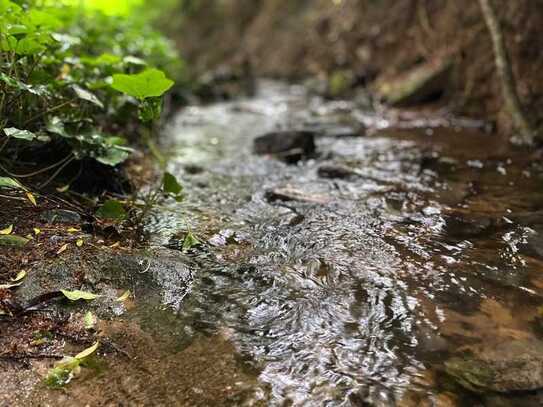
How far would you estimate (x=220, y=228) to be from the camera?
3.88 m

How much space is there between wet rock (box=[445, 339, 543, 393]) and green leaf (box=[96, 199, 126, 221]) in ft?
7.68

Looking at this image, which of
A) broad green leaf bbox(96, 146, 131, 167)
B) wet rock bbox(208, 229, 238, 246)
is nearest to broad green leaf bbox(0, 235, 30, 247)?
broad green leaf bbox(96, 146, 131, 167)

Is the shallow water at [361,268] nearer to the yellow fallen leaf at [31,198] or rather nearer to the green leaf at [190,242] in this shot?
the green leaf at [190,242]

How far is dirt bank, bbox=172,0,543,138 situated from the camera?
6.93 metres

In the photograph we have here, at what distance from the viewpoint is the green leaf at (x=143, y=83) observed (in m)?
3.04

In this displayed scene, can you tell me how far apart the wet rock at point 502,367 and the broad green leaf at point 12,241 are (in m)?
2.55

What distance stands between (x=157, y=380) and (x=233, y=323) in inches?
22.0

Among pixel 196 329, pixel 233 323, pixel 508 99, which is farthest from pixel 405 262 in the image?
pixel 508 99

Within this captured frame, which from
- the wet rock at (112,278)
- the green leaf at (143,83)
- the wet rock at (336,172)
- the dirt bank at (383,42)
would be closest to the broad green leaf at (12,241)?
the wet rock at (112,278)

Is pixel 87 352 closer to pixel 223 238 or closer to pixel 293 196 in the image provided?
pixel 223 238

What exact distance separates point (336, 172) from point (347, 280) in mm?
2419

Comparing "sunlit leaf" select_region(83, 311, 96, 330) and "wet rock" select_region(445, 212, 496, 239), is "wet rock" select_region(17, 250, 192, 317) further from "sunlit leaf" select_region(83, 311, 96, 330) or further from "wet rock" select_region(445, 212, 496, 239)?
"wet rock" select_region(445, 212, 496, 239)

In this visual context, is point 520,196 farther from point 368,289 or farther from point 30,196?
point 30,196

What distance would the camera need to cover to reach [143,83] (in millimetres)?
3113
